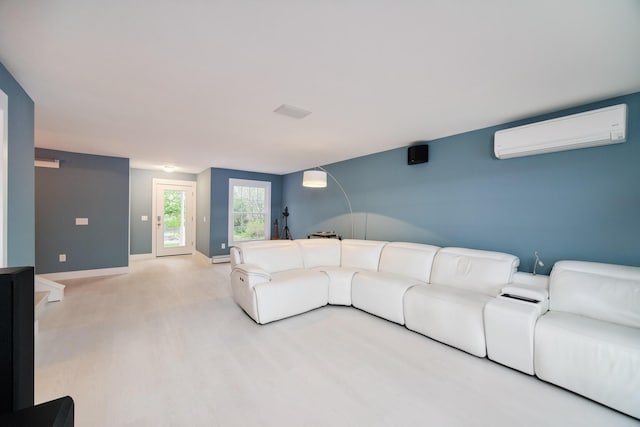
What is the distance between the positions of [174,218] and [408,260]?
6.41 m

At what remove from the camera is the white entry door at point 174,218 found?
6.88 meters

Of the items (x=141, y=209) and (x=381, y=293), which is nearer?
(x=381, y=293)

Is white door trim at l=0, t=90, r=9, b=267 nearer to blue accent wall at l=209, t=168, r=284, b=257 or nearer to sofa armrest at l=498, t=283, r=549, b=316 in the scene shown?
blue accent wall at l=209, t=168, r=284, b=257

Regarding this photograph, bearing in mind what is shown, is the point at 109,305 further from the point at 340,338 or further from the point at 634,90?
the point at 634,90

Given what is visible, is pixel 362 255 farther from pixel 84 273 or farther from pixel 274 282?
pixel 84 273

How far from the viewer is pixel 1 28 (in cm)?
158

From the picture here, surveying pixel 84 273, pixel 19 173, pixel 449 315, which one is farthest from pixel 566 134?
pixel 84 273

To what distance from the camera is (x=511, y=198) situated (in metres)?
2.95

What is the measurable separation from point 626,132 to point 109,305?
594 centimetres

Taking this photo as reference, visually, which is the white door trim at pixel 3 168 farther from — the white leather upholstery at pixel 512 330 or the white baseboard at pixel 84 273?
the white leather upholstery at pixel 512 330

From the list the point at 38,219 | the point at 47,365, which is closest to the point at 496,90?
the point at 47,365

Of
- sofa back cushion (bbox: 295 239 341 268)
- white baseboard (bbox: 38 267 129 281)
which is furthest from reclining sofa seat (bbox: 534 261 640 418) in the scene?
white baseboard (bbox: 38 267 129 281)

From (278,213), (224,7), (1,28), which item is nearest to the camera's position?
(224,7)

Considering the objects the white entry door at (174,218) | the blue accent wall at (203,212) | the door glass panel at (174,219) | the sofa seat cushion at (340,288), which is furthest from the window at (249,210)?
the sofa seat cushion at (340,288)
